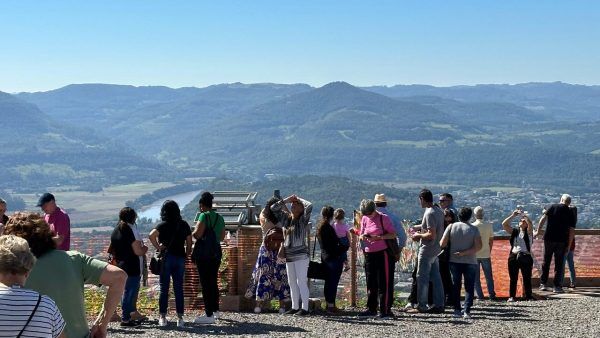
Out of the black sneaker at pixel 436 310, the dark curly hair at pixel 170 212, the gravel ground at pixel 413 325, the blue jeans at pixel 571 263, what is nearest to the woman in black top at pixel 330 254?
the gravel ground at pixel 413 325

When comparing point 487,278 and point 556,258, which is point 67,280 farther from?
point 556,258

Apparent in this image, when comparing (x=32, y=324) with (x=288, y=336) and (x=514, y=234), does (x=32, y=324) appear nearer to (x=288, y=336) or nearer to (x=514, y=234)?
(x=288, y=336)

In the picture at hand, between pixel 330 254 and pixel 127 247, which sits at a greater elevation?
pixel 127 247

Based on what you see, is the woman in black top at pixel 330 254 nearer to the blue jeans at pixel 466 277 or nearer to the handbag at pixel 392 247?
the handbag at pixel 392 247

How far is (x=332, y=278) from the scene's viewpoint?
42.5 feet

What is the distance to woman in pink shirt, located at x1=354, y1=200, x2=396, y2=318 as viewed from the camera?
476 inches

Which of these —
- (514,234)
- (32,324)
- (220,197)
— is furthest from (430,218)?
(32,324)

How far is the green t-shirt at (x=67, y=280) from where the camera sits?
5.40m

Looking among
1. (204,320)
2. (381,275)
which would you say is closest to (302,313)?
(381,275)

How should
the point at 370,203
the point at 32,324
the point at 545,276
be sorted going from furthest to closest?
the point at 545,276, the point at 370,203, the point at 32,324

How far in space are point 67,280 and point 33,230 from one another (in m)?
0.32

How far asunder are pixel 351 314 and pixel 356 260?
123 centimetres

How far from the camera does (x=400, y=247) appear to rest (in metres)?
12.4

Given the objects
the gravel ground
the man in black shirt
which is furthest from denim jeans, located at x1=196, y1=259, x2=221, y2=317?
the man in black shirt
